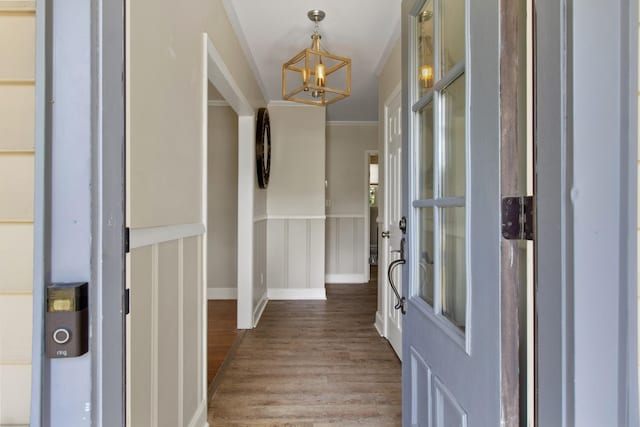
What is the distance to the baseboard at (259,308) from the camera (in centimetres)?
329

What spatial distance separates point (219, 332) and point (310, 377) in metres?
1.20

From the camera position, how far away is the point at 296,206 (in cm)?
421

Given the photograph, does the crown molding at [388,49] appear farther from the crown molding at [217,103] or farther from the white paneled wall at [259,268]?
the crown molding at [217,103]

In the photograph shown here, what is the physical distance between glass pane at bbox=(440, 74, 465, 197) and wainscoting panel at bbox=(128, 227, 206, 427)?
3.18ft

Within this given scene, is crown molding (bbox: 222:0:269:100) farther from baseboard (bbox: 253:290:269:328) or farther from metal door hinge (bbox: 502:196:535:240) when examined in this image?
baseboard (bbox: 253:290:269:328)

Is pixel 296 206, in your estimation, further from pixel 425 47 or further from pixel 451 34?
pixel 451 34

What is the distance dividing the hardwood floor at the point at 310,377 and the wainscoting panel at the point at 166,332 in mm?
392

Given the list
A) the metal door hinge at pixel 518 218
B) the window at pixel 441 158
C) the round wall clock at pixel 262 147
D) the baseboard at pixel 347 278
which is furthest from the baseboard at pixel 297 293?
the metal door hinge at pixel 518 218

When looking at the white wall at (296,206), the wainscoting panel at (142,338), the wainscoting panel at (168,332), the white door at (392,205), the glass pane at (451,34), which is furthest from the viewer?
the white wall at (296,206)

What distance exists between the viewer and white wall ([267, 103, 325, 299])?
413 cm

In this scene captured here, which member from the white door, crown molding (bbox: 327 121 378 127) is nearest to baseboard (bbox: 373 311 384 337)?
the white door

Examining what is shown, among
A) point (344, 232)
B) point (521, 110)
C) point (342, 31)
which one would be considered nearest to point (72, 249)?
point (521, 110)

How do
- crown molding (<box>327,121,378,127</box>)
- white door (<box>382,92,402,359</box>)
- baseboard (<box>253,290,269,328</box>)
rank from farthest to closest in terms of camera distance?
crown molding (<box>327,121,378,127</box>) → baseboard (<box>253,290,269,328</box>) → white door (<box>382,92,402,359</box>)

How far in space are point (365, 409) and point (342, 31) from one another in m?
2.56
